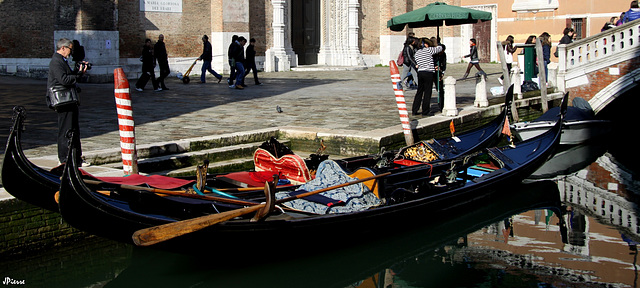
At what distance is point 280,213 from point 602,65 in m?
9.87

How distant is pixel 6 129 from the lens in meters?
8.06

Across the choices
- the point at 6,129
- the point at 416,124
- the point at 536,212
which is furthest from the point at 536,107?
the point at 6,129

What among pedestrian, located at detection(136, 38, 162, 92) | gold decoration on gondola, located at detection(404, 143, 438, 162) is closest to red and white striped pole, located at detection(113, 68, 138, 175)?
gold decoration on gondola, located at detection(404, 143, 438, 162)

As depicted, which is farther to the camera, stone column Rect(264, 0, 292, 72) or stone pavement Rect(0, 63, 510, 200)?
stone column Rect(264, 0, 292, 72)

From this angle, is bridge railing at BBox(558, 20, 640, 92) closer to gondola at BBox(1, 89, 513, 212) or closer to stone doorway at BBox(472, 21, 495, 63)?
gondola at BBox(1, 89, 513, 212)

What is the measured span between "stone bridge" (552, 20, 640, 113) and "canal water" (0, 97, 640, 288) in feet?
20.9

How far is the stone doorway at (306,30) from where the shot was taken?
2150 centimetres

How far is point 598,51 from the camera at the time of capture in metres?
13.0

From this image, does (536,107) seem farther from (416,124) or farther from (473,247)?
(473,247)

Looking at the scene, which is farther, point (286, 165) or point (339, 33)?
point (339, 33)

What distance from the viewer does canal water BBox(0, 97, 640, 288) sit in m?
5.04

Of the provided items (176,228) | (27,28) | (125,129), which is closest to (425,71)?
(125,129)

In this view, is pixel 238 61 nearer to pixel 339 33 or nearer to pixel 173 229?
pixel 339 33

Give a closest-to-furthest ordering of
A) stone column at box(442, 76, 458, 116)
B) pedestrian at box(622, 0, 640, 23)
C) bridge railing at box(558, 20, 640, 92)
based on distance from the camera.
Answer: stone column at box(442, 76, 458, 116) < bridge railing at box(558, 20, 640, 92) < pedestrian at box(622, 0, 640, 23)
